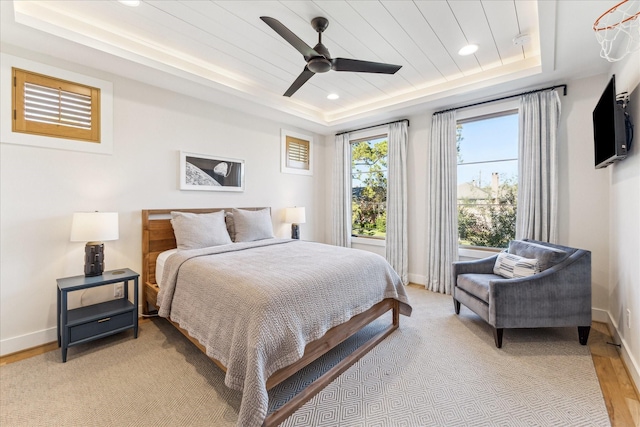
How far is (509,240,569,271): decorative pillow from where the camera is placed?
2539 millimetres

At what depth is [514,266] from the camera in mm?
2762

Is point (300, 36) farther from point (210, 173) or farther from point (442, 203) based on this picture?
point (442, 203)

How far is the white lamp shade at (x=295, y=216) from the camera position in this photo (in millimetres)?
4543

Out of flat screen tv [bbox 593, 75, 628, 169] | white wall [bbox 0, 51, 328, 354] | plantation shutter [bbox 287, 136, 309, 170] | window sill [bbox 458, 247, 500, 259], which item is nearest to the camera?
flat screen tv [bbox 593, 75, 628, 169]

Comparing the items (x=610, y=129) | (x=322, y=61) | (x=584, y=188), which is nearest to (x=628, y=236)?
(x=610, y=129)

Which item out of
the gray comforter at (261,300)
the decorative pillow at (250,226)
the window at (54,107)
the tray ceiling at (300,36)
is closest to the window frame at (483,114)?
the tray ceiling at (300,36)

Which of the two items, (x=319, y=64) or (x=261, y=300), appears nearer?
(x=261, y=300)

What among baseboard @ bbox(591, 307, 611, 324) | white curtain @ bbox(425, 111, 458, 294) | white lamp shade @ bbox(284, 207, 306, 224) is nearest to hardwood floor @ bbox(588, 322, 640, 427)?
baseboard @ bbox(591, 307, 611, 324)

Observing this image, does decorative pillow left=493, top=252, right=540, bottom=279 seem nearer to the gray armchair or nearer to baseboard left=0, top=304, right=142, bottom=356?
the gray armchair

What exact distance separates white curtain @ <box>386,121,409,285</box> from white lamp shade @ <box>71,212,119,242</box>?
3711mm

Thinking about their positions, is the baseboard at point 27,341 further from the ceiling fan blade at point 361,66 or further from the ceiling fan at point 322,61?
the ceiling fan blade at point 361,66

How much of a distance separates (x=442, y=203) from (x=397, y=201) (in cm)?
71

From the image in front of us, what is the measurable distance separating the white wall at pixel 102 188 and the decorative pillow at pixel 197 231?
0.41 m

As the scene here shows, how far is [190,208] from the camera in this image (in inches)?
140
